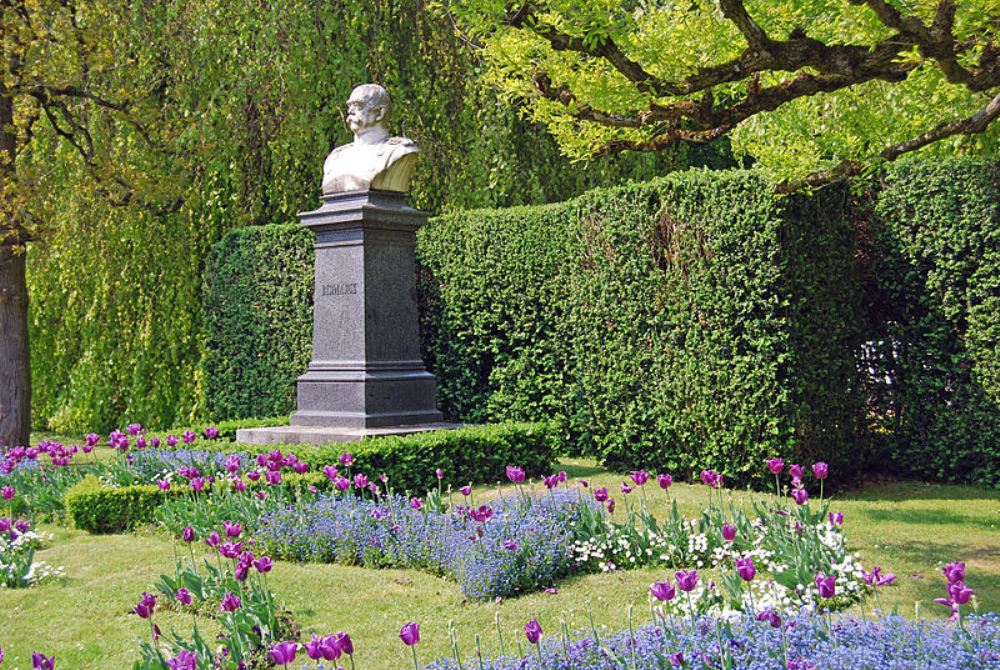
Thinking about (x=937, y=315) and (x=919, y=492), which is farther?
(x=937, y=315)

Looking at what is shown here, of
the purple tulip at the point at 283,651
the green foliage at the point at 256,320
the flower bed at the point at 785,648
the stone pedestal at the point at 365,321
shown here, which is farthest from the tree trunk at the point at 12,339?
the purple tulip at the point at 283,651

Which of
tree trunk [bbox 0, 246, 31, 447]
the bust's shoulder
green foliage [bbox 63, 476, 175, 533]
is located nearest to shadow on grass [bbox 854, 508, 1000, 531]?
green foliage [bbox 63, 476, 175, 533]

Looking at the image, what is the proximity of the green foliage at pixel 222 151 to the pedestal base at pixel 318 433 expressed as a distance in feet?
11.2

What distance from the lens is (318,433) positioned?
9289 millimetres

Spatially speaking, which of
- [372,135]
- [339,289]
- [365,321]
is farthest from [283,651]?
[372,135]

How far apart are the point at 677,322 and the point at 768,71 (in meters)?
2.91

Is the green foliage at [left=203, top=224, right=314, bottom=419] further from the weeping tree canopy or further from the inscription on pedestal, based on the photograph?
the weeping tree canopy

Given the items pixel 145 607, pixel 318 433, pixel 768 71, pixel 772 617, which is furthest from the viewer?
pixel 318 433

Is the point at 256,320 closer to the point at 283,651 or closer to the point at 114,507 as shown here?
the point at 114,507

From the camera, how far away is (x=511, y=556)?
5379 mm

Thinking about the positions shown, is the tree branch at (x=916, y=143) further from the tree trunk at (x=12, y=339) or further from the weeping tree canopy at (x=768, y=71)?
the tree trunk at (x=12, y=339)

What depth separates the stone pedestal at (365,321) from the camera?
9.62 metres

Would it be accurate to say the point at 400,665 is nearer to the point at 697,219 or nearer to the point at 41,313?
the point at 697,219

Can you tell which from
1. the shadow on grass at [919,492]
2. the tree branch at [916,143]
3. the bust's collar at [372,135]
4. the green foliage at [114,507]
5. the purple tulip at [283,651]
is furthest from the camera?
the bust's collar at [372,135]
